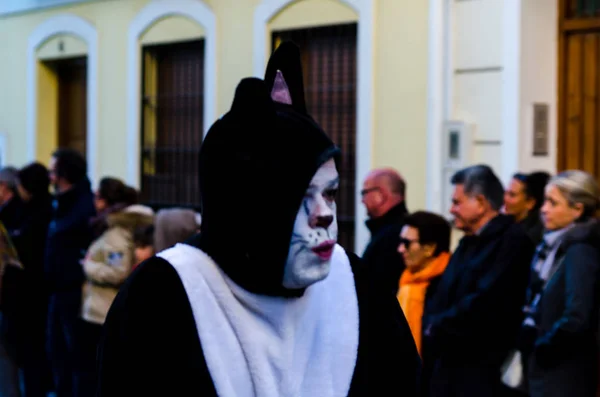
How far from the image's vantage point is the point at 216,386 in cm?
291

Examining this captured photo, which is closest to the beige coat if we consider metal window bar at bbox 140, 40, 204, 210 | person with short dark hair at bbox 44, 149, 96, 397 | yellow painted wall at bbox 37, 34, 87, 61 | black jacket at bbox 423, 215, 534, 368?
person with short dark hair at bbox 44, 149, 96, 397

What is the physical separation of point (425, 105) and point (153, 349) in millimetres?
6621

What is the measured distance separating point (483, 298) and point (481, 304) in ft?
0.11

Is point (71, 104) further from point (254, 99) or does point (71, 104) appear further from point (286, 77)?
point (254, 99)

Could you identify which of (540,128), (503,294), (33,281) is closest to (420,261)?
(503,294)

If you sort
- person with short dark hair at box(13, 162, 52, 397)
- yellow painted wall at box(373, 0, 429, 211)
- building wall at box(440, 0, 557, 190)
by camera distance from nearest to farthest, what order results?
building wall at box(440, 0, 557, 190) < person with short dark hair at box(13, 162, 52, 397) < yellow painted wall at box(373, 0, 429, 211)

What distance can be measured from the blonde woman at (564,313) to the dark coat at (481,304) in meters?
0.11

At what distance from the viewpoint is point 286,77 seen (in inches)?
124

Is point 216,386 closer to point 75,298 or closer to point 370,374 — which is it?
point 370,374

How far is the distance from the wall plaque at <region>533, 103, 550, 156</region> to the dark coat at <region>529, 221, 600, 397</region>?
268cm

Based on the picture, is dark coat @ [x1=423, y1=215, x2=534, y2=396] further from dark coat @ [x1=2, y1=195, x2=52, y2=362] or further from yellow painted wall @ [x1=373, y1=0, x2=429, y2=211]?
dark coat @ [x1=2, y1=195, x2=52, y2=362]

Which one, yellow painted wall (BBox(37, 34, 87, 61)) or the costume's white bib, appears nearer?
the costume's white bib

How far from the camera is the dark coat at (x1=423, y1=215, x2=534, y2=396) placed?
20.1 ft

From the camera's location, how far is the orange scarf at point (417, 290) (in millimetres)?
6539
